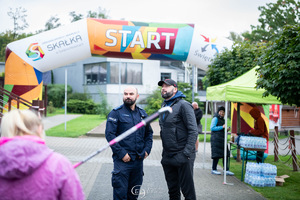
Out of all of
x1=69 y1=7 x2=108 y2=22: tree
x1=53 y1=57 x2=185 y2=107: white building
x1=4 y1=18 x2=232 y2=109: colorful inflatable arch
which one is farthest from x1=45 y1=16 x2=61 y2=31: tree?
x1=4 y1=18 x2=232 y2=109: colorful inflatable arch

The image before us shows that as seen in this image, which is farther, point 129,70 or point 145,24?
point 129,70

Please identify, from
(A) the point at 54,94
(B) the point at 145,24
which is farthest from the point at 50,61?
(A) the point at 54,94

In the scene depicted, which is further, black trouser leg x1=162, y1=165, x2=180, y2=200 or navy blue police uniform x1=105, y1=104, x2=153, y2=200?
black trouser leg x1=162, y1=165, x2=180, y2=200

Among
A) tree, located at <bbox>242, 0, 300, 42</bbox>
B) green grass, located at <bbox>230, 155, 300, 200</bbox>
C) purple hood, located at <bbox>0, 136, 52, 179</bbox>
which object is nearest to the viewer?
purple hood, located at <bbox>0, 136, 52, 179</bbox>

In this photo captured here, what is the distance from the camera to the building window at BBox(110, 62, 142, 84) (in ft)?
113

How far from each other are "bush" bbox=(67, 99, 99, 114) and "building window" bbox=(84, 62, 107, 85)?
282cm

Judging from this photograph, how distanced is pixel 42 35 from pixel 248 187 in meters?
7.57

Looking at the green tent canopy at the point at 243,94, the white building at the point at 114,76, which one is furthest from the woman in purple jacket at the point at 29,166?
the white building at the point at 114,76

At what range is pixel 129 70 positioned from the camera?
1369 inches

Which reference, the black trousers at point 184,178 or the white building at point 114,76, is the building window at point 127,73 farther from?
the black trousers at point 184,178

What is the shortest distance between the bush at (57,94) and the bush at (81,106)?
9.90 ft

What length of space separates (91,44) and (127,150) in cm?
642

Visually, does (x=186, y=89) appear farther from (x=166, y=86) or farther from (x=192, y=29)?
(x=166, y=86)

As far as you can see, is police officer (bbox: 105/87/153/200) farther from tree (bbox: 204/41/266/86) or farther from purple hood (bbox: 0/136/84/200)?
tree (bbox: 204/41/266/86)
